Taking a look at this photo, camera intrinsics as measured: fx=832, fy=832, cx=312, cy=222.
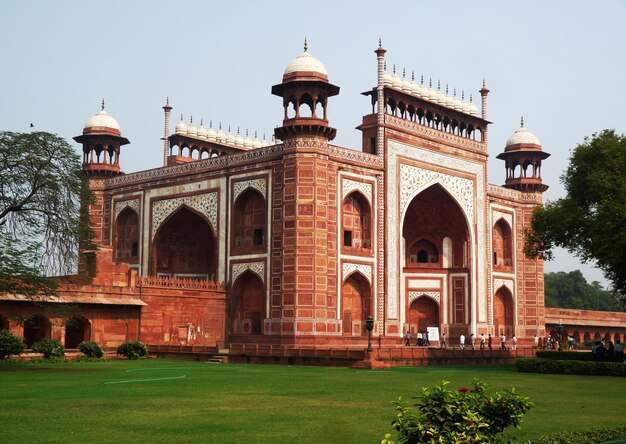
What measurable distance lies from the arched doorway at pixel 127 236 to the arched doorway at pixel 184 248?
1362mm

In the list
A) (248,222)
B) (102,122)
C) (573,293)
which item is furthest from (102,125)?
(573,293)

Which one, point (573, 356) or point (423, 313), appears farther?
point (423, 313)

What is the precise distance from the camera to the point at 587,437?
695cm

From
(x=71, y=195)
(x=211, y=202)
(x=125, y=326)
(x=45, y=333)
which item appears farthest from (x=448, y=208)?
(x=71, y=195)

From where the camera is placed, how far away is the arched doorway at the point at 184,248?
3559 centimetres

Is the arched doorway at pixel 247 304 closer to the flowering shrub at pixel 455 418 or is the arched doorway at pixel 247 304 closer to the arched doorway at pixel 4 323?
the arched doorway at pixel 4 323

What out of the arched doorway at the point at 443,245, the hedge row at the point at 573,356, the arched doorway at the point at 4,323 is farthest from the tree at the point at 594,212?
the arched doorway at the point at 4,323

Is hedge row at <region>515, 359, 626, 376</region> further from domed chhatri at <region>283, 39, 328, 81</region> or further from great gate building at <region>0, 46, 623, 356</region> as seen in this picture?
domed chhatri at <region>283, 39, 328, 81</region>

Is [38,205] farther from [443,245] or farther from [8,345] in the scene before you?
[443,245]

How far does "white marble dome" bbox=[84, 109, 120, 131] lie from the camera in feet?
124

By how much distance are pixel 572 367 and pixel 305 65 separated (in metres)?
14.7

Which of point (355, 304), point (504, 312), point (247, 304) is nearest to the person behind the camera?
point (355, 304)

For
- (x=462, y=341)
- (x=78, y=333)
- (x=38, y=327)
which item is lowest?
(x=462, y=341)

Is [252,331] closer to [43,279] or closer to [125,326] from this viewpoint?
[125,326]
